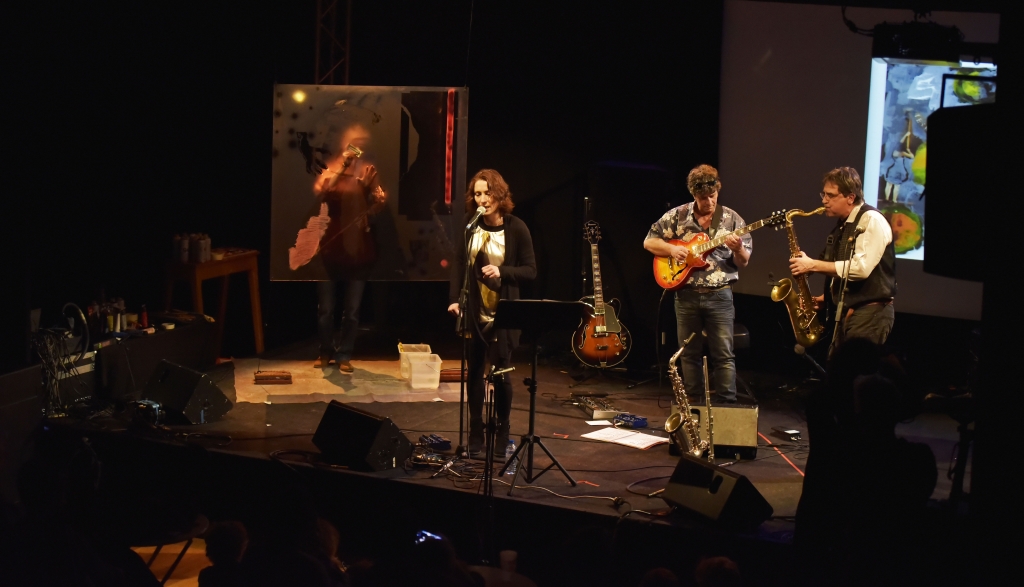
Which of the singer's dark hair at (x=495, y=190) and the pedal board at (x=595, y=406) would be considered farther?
the pedal board at (x=595, y=406)

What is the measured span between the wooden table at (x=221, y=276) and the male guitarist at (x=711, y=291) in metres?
4.00

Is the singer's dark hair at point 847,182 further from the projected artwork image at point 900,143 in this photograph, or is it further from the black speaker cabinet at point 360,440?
the black speaker cabinet at point 360,440

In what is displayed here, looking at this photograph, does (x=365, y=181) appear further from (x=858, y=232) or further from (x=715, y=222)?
(x=858, y=232)

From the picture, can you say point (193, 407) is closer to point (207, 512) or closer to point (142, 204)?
point (207, 512)

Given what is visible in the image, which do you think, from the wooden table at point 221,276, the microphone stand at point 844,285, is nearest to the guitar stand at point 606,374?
the microphone stand at point 844,285

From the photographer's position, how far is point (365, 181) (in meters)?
8.22

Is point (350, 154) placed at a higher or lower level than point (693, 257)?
higher

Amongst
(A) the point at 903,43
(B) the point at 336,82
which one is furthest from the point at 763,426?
(B) the point at 336,82

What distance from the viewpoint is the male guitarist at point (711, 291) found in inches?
279

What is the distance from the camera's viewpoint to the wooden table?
8.46 meters

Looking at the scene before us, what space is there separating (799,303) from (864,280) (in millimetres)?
848

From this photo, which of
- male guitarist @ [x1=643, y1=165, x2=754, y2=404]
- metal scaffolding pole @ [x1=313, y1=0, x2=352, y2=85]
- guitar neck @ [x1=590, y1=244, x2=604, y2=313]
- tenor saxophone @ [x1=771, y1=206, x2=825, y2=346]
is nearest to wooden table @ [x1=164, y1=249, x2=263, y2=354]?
metal scaffolding pole @ [x1=313, y1=0, x2=352, y2=85]

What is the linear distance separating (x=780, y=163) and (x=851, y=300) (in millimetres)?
2249

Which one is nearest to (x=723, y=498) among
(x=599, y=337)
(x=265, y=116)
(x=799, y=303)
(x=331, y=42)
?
(x=799, y=303)
